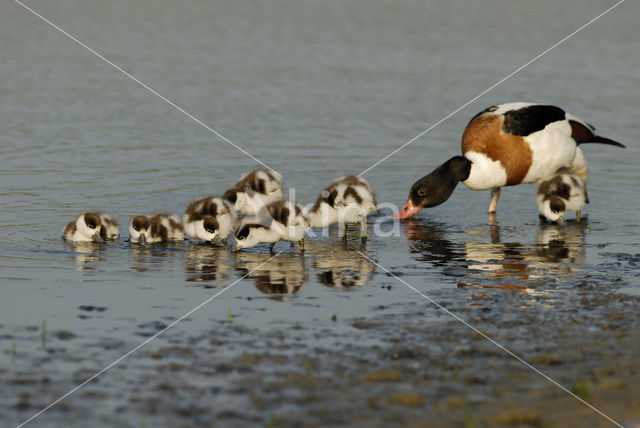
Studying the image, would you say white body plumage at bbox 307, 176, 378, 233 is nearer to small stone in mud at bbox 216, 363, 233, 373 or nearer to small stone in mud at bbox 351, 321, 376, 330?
small stone in mud at bbox 351, 321, 376, 330

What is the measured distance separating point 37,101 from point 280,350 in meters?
12.1

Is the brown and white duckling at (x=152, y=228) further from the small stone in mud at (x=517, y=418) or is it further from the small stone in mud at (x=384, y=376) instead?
the small stone in mud at (x=517, y=418)

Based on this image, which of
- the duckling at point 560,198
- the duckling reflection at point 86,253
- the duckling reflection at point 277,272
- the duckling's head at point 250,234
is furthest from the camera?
the duckling at point 560,198

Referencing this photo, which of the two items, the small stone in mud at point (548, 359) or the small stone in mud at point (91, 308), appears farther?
the small stone in mud at point (91, 308)

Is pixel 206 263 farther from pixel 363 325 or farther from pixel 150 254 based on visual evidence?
pixel 363 325

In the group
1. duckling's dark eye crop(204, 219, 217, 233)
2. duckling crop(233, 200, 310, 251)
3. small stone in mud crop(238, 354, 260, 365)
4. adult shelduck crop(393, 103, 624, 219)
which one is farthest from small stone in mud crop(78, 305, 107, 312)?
adult shelduck crop(393, 103, 624, 219)

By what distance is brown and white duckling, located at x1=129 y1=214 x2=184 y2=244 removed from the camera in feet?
Result: 28.2

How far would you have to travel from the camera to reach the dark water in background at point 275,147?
6.70 meters

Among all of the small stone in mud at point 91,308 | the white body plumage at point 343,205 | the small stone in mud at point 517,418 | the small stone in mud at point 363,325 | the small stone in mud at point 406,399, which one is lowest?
the small stone in mud at point 517,418

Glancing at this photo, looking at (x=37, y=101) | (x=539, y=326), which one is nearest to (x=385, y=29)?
(x=37, y=101)

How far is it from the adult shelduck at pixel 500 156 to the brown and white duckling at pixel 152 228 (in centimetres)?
273

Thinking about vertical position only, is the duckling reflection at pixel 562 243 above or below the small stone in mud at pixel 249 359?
above

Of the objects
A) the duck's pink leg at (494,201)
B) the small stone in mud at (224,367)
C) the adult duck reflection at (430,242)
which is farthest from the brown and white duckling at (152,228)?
the duck's pink leg at (494,201)

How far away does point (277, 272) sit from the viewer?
7664 mm
